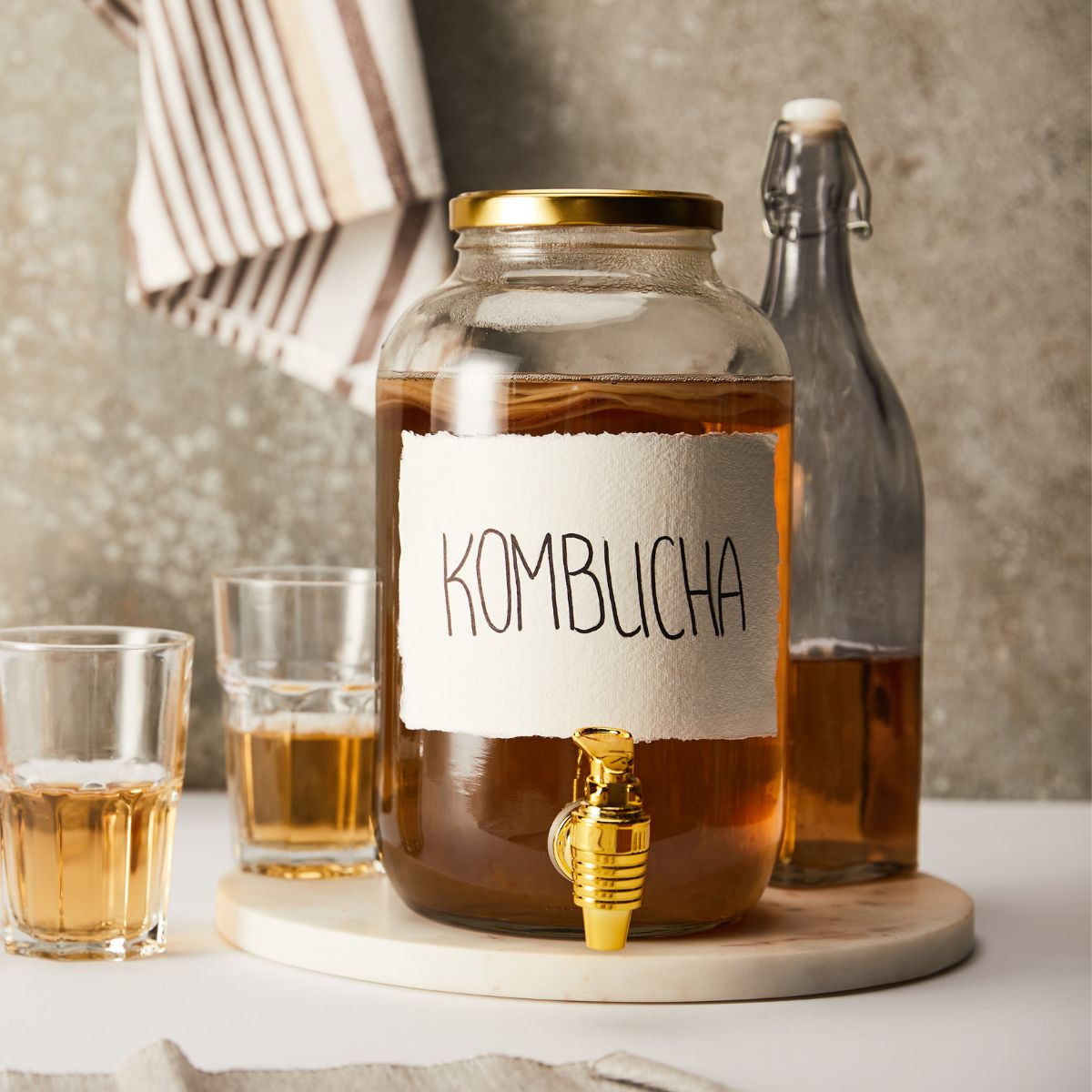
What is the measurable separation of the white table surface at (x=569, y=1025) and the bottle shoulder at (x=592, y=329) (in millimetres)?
228

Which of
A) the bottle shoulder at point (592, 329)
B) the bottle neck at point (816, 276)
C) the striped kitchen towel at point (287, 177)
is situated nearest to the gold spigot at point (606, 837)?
the bottle shoulder at point (592, 329)

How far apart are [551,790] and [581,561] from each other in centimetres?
8

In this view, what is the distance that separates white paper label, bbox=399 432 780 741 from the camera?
0.56 metres

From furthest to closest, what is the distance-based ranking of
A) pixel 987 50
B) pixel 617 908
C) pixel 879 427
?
pixel 987 50 < pixel 879 427 < pixel 617 908

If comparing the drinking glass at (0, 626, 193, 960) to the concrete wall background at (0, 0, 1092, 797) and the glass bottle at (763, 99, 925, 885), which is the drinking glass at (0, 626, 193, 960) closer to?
the glass bottle at (763, 99, 925, 885)

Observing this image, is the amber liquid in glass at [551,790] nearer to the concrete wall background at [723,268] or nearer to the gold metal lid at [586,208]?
the gold metal lid at [586,208]

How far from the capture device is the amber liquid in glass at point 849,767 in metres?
0.70

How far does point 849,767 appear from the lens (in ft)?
2.30

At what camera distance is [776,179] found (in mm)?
714

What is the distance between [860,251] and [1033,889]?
426 millimetres

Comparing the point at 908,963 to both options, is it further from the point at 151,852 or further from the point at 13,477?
the point at 13,477

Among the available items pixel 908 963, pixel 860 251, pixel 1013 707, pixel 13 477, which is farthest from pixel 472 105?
pixel 908 963

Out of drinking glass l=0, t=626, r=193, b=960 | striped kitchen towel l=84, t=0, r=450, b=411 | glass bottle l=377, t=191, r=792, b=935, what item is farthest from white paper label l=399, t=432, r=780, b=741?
striped kitchen towel l=84, t=0, r=450, b=411

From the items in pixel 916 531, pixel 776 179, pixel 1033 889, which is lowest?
pixel 1033 889
